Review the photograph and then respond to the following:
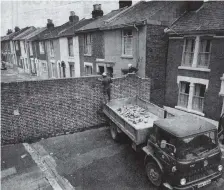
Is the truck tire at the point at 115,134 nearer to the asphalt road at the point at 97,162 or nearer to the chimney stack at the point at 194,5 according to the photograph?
the asphalt road at the point at 97,162

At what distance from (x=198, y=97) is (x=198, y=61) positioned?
2.39m

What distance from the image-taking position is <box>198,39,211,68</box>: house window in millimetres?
11438

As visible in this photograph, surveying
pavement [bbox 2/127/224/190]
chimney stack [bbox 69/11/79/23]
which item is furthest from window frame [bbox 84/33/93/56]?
pavement [bbox 2/127/224/190]

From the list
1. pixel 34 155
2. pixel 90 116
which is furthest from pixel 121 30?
pixel 34 155

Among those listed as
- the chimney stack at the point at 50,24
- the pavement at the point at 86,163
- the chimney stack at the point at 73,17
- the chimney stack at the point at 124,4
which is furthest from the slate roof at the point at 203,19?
the chimney stack at the point at 50,24

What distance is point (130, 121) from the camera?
27.6 feet

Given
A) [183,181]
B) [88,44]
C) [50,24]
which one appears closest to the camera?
[183,181]

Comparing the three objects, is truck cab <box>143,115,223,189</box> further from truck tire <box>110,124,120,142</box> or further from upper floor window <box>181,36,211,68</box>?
upper floor window <box>181,36,211,68</box>

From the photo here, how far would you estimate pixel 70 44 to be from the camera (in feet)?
67.3

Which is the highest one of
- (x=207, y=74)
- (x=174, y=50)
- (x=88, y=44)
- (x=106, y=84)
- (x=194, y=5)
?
(x=194, y=5)

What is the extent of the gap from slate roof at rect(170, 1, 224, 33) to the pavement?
8229 mm

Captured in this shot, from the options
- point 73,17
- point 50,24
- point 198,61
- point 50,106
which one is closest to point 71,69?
point 73,17

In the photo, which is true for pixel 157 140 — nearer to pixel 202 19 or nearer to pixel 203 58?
pixel 203 58

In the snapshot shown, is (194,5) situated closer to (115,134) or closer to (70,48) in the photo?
(115,134)
